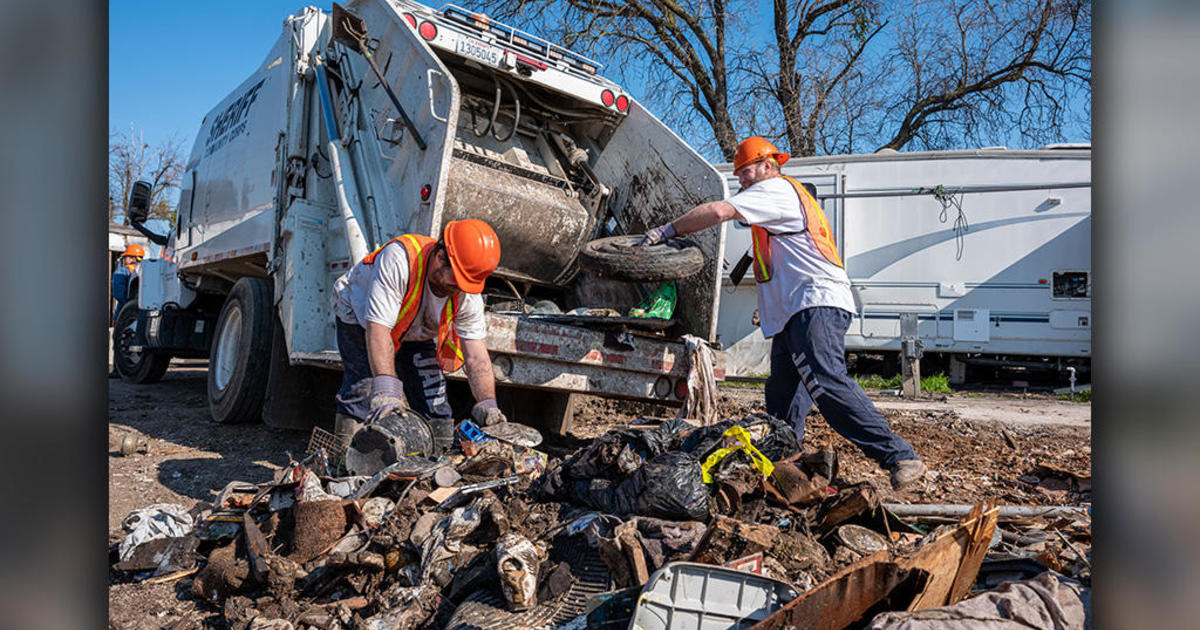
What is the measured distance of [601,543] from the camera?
7.38 feet

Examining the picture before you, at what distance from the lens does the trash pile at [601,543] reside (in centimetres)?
184

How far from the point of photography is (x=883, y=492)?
382 cm

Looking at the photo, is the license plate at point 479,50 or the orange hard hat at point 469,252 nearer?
the orange hard hat at point 469,252

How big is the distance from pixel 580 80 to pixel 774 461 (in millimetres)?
3126

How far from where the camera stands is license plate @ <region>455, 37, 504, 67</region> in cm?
Result: 479

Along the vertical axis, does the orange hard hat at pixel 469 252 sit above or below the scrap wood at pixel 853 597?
above

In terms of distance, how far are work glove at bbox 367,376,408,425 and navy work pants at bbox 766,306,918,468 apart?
1740 mm

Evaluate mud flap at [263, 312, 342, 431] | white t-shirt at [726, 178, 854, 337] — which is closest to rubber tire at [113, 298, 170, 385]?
mud flap at [263, 312, 342, 431]

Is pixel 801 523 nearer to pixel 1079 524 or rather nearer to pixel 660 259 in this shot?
pixel 1079 524

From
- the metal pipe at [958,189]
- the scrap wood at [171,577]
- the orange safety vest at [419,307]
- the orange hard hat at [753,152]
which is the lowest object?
the scrap wood at [171,577]

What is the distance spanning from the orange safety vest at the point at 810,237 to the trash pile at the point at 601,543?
80 cm

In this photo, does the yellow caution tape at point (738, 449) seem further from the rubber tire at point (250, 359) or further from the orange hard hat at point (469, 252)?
the rubber tire at point (250, 359)

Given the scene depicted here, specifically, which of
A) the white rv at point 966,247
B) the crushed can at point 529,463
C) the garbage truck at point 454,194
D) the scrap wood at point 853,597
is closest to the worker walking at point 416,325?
the garbage truck at point 454,194

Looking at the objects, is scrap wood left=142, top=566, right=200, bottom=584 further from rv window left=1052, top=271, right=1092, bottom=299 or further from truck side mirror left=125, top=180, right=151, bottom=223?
rv window left=1052, top=271, right=1092, bottom=299
